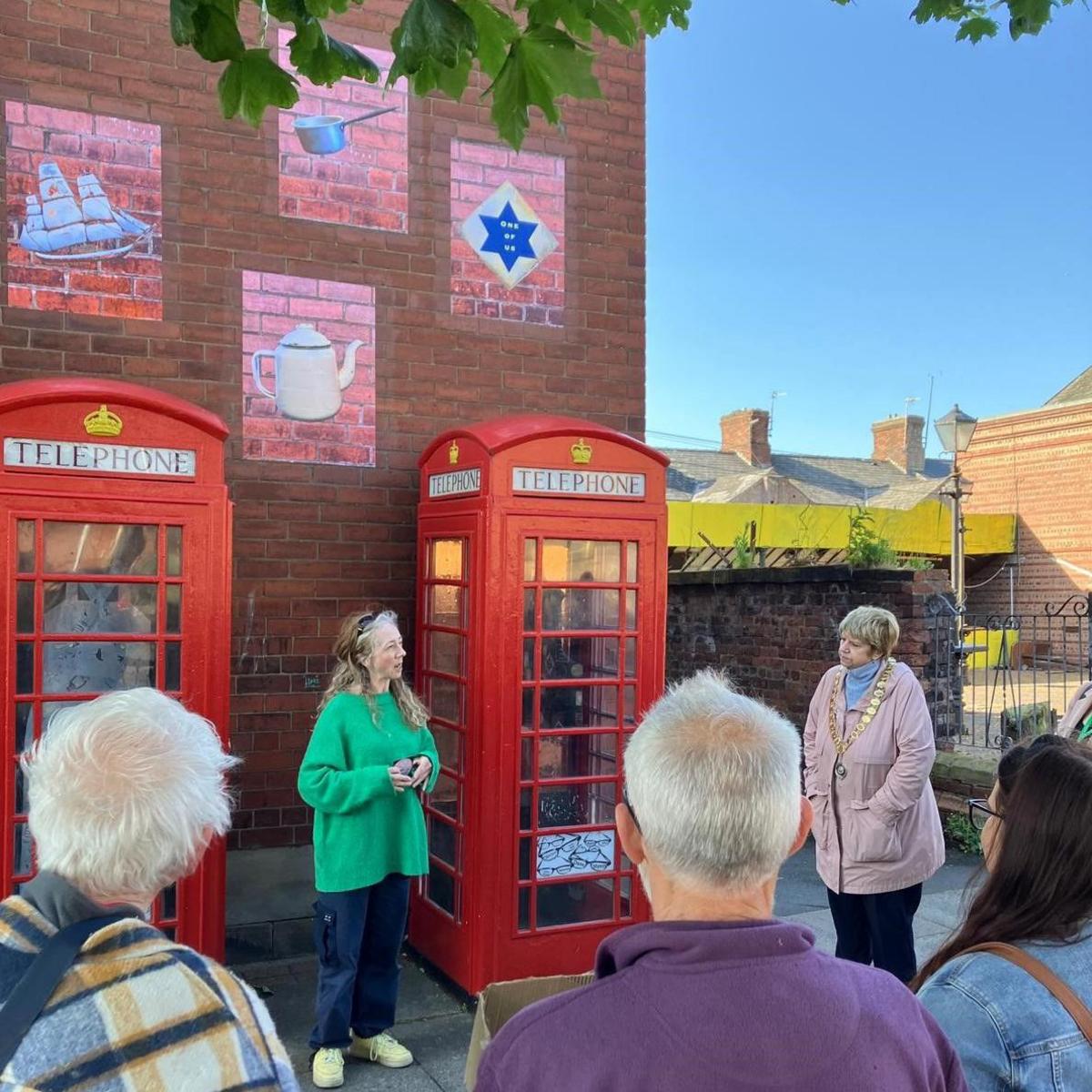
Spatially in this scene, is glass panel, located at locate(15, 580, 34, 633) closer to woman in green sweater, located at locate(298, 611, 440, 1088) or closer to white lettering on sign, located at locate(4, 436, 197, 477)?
white lettering on sign, located at locate(4, 436, 197, 477)

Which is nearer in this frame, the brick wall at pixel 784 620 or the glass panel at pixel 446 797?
the glass panel at pixel 446 797

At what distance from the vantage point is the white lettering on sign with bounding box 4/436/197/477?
12.2 feet

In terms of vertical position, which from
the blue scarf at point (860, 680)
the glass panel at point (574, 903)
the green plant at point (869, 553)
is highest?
the green plant at point (869, 553)

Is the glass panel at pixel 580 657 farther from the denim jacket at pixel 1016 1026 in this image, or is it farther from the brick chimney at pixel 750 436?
the brick chimney at pixel 750 436

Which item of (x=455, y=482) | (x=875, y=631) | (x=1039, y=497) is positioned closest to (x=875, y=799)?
(x=875, y=631)

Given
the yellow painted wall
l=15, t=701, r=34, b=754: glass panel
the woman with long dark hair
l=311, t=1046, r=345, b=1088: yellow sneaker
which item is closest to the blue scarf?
the woman with long dark hair

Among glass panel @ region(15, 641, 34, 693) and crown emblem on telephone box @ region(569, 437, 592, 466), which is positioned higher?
crown emblem on telephone box @ region(569, 437, 592, 466)

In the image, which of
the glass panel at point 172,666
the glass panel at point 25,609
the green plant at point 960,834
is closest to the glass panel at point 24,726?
the glass panel at point 25,609

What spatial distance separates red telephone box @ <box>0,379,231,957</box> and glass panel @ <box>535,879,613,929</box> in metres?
1.40

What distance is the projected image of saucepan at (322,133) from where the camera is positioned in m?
5.03

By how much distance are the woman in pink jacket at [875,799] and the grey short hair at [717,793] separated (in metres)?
2.72

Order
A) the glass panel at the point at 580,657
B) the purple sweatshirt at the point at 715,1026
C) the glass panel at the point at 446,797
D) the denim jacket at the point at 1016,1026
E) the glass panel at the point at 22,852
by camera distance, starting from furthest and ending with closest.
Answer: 1. the glass panel at the point at 446,797
2. the glass panel at the point at 580,657
3. the glass panel at the point at 22,852
4. the denim jacket at the point at 1016,1026
5. the purple sweatshirt at the point at 715,1026

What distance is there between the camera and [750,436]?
32281mm

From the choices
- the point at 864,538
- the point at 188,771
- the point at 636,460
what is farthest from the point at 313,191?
the point at 864,538
